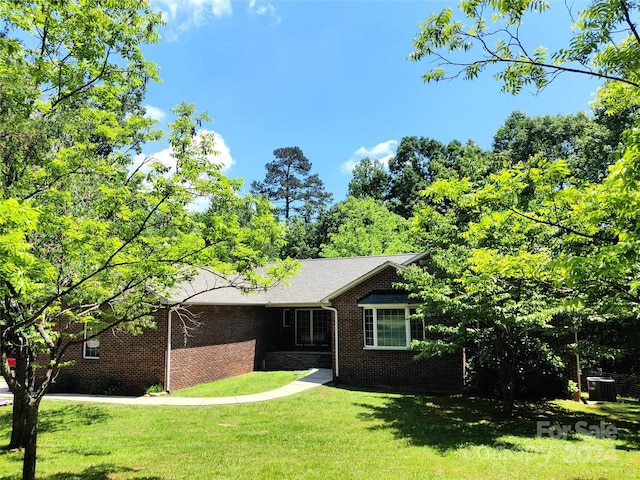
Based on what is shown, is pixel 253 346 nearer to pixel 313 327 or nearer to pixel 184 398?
pixel 313 327

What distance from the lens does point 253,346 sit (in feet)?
63.0

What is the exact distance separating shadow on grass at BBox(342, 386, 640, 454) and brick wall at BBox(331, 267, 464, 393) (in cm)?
101

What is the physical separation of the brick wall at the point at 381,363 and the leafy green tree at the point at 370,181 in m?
31.3

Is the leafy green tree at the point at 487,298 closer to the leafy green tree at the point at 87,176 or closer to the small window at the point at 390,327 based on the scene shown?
the small window at the point at 390,327

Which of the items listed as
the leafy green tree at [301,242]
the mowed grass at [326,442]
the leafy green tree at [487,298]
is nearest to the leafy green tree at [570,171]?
the leafy green tree at [487,298]

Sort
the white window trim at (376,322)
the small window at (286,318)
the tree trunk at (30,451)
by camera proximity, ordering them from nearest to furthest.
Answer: the tree trunk at (30,451) < the white window trim at (376,322) < the small window at (286,318)

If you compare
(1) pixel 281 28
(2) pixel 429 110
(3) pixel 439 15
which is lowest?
(3) pixel 439 15

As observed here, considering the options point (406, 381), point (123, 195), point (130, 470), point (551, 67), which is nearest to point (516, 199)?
point (551, 67)

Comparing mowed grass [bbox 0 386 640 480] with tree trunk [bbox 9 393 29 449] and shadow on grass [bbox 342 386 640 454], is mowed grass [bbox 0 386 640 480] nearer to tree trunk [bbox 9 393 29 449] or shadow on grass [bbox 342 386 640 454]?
shadow on grass [bbox 342 386 640 454]

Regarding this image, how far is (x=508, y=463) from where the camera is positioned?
7359mm

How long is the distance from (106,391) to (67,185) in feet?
34.5

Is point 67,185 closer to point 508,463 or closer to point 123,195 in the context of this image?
point 123,195

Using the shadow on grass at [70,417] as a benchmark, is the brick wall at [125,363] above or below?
above

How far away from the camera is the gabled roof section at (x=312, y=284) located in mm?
16656
